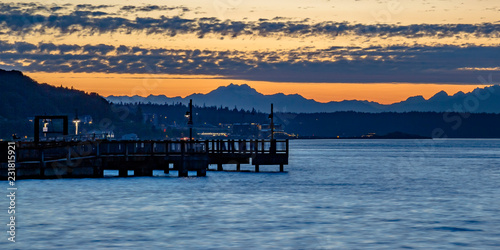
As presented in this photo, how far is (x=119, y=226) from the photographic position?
1407 inches

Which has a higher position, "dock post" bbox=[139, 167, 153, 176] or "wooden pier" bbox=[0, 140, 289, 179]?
"wooden pier" bbox=[0, 140, 289, 179]

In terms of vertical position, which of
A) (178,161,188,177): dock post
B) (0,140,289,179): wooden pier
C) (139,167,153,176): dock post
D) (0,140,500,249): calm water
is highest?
(0,140,289,179): wooden pier

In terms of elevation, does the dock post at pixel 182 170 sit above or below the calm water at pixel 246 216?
above

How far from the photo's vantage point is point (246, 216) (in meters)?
40.8

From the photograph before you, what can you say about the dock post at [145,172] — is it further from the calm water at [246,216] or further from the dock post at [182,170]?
the dock post at [182,170]

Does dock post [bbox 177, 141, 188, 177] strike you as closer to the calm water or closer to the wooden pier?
the wooden pier

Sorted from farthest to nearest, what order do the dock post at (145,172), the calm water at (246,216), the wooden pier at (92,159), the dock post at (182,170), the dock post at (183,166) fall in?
the dock post at (145,172) < the dock post at (182,170) < the dock post at (183,166) < the wooden pier at (92,159) < the calm water at (246,216)

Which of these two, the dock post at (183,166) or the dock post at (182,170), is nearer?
the dock post at (183,166)

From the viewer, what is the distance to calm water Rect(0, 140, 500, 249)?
104 ft

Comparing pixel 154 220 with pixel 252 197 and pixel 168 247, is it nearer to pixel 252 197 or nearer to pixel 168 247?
pixel 168 247

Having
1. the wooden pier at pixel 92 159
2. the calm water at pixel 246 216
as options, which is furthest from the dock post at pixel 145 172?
the calm water at pixel 246 216

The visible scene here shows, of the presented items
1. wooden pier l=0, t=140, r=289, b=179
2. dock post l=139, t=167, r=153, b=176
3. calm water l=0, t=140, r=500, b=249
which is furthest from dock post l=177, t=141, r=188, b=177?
dock post l=139, t=167, r=153, b=176

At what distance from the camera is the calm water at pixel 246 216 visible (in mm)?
31672

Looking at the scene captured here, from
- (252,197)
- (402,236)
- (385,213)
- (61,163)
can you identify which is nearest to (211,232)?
(402,236)
